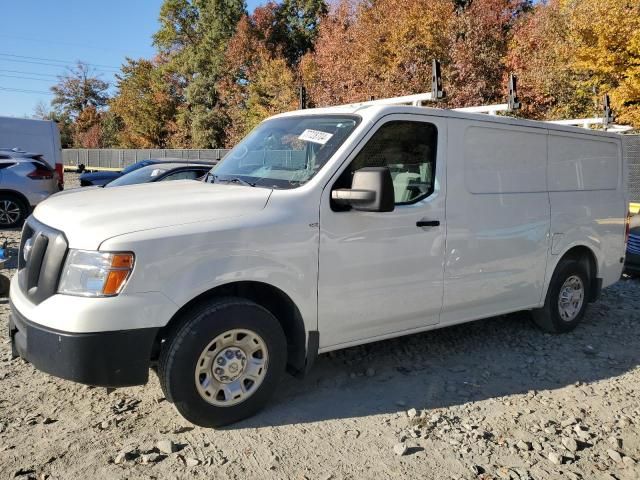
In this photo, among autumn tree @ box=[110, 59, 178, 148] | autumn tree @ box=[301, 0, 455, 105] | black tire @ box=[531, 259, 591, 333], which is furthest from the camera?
autumn tree @ box=[110, 59, 178, 148]

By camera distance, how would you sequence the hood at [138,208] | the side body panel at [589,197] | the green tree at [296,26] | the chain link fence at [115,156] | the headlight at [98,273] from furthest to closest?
1. the green tree at [296,26]
2. the chain link fence at [115,156]
3. the side body panel at [589,197]
4. the hood at [138,208]
5. the headlight at [98,273]

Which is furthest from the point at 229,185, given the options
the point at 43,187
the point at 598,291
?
the point at 43,187

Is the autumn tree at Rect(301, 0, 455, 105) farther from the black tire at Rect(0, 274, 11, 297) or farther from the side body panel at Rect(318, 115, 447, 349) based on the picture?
the side body panel at Rect(318, 115, 447, 349)

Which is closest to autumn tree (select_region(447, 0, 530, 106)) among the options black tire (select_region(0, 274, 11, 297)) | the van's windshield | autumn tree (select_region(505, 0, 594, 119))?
autumn tree (select_region(505, 0, 594, 119))

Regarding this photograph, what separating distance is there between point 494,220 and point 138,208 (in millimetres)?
2768

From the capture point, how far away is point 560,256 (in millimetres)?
5211

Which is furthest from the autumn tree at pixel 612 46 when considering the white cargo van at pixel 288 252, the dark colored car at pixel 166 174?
the white cargo van at pixel 288 252

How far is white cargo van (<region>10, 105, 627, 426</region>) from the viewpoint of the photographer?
297 centimetres

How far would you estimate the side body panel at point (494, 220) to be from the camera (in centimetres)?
426

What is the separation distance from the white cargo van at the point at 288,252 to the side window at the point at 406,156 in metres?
0.01

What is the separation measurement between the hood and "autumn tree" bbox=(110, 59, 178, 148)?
47.0 metres

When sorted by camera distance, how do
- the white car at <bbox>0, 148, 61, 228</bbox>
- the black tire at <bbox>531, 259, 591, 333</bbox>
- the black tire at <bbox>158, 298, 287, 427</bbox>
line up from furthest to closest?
the white car at <bbox>0, 148, 61, 228</bbox>
the black tire at <bbox>531, 259, 591, 333</bbox>
the black tire at <bbox>158, 298, 287, 427</bbox>

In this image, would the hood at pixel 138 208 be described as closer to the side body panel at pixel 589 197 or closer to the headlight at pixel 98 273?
the headlight at pixel 98 273

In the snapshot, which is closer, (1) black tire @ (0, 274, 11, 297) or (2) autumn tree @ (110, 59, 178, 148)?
(1) black tire @ (0, 274, 11, 297)
